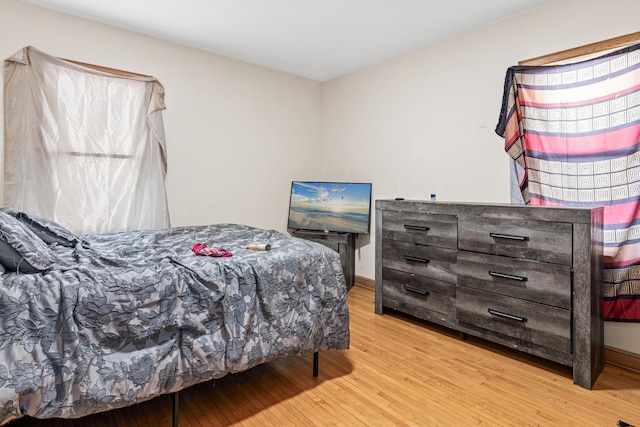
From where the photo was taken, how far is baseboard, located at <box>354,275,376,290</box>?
13.3 ft

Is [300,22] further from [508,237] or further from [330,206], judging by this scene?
[508,237]

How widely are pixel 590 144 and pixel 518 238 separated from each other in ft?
2.73

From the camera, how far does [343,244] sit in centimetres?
401

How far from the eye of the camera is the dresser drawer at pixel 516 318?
2201 mm

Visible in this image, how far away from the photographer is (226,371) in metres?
1.73

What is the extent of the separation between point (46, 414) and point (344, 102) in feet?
13.0

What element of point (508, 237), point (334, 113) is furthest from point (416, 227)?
point (334, 113)

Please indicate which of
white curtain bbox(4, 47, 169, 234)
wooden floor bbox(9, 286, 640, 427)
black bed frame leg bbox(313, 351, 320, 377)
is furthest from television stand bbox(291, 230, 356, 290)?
black bed frame leg bbox(313, 351, 320, 377)

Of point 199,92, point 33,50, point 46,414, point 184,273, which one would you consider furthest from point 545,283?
point 33,50

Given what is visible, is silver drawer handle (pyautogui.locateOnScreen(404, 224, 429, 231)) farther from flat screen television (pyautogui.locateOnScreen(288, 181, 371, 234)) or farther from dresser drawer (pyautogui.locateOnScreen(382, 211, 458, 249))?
flat screen television (pyautogui.locateOnScreen(288, 181, 371, 234))

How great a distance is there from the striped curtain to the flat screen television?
1.66m

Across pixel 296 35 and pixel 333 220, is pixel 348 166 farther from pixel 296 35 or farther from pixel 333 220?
pixel 296 35

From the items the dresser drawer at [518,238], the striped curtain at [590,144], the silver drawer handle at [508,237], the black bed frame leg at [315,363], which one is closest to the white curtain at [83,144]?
the black bed frame leg at [315,363]

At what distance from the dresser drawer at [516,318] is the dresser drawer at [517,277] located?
1.8 inches
